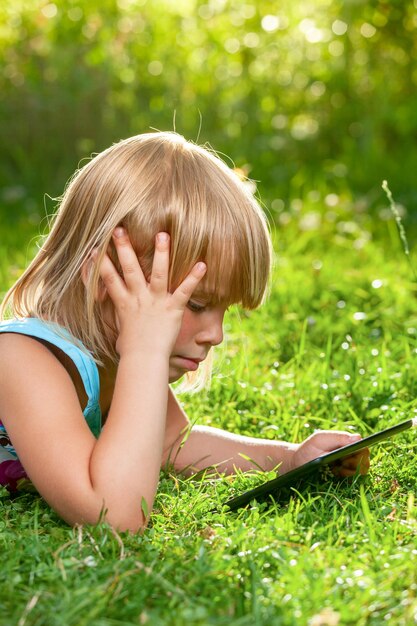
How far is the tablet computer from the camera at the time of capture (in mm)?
2172

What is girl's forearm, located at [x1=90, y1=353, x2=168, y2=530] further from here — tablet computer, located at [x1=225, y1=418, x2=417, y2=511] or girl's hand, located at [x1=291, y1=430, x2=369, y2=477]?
girl's hand, located at [x1=291, y1=430, x2=369, y2=477]

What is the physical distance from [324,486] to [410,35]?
5.14 m

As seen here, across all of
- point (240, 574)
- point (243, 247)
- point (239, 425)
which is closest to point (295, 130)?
point (239, 425)

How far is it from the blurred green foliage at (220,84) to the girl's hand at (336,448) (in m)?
3.57

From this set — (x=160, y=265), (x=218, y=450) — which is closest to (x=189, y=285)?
(x=160, y=265)

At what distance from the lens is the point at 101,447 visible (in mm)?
2082

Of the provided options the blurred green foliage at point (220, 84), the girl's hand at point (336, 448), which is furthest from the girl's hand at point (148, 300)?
the blurred green foliage at point (220, 84)

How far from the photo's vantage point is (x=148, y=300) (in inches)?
87.8

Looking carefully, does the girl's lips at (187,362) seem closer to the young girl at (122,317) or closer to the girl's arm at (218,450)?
the young girl at (122,317)

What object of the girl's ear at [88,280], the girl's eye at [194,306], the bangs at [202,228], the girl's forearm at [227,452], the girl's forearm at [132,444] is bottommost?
the girl's forearm at [227,452]

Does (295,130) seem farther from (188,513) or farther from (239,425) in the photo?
(188,513)

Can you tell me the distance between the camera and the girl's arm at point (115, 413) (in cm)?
207

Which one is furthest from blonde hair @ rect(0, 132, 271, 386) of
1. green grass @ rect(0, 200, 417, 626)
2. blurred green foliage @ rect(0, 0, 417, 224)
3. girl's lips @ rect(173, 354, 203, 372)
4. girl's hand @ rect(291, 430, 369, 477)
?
blurred green foliage @ rect(0, 0, 417, 224)

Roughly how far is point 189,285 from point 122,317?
0.17m
